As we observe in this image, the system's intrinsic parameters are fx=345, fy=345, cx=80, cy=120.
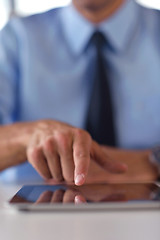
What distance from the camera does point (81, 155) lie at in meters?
0.49

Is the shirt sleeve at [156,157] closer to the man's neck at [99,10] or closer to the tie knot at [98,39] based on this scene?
the tie knot at [98,39]

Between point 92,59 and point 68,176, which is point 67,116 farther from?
point 68,176

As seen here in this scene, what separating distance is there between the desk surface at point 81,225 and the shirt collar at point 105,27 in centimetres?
80

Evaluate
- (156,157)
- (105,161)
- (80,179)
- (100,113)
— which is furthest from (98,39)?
(80,179)

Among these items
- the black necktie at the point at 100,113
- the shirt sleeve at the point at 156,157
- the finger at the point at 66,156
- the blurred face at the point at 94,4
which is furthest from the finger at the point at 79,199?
the blurred face at the point at 94,4

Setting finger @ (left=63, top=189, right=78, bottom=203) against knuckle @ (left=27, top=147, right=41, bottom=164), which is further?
knuckle @ (left=27, top=147, right=41, bottom=164)

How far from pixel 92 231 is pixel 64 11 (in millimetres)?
1003

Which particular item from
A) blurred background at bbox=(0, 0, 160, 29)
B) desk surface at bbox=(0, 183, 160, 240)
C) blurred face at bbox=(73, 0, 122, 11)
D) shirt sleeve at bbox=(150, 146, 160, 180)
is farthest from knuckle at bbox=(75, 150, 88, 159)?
blurred background at bbox=(0, 0, 160, 29)

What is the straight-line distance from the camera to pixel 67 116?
1065 millimetres

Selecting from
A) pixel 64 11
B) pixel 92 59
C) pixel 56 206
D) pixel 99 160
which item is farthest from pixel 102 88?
pixel 56 206

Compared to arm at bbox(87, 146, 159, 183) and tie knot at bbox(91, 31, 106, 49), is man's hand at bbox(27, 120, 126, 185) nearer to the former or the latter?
arm at bbox(87, 146, 159, 183)

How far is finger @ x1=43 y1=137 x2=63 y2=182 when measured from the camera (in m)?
0.53

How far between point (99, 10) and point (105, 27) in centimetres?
7

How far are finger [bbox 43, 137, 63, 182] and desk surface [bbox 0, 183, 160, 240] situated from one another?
0.15m
